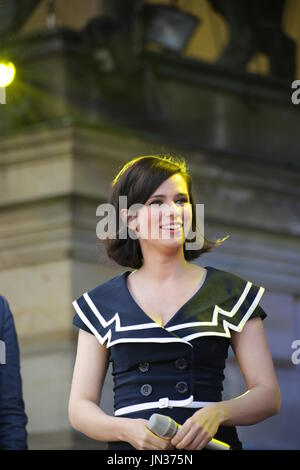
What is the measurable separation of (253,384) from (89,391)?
35 centimetres

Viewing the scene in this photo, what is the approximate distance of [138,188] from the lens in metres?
2.98

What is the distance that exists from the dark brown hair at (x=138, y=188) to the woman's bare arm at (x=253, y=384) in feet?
0.90

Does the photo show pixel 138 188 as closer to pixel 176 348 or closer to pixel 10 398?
pixel 176 348

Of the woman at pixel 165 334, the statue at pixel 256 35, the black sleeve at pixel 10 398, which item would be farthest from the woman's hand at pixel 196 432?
the statue at pixel 256 35

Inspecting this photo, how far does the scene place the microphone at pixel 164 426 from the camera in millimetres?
2699

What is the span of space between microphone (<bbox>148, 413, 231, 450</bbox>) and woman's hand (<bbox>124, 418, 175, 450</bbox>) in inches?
0.7

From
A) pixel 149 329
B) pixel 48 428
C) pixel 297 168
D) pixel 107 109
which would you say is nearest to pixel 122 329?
pixel 149 329

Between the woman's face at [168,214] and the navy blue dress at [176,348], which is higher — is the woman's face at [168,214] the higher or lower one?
the higher one

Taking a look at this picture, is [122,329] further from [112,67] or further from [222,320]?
[112,67]

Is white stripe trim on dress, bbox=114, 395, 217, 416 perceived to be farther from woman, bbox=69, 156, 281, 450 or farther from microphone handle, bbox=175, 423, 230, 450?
microphone handle, bbox=175, 423, 230, 450

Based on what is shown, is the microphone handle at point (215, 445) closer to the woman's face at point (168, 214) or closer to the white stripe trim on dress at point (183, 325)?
the white stripe trim on dress at point (183, 325)

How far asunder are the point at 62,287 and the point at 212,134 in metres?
1.22

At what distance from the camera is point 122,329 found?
2.92 metres

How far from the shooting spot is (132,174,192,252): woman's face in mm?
2951
